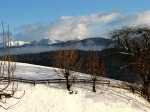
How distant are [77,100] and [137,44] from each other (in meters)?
13.2

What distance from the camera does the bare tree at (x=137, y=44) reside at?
50.2m

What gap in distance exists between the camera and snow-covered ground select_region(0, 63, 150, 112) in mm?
43344

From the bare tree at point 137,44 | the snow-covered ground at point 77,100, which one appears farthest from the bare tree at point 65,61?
the bare tree at point 137,44

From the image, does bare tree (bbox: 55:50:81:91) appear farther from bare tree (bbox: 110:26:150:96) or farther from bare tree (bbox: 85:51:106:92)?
→ bare tree (bbox: 110:26:150:96)

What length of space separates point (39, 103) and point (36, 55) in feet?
473

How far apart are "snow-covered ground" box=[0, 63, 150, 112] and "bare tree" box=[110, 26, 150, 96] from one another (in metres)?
4.76

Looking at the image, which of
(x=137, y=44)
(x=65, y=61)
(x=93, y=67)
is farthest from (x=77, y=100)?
(x=137, y=44)

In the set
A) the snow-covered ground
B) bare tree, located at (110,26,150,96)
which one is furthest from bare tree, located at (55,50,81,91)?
bare tree, located at (110,26,150,96)

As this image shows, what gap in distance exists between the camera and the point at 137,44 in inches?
1998

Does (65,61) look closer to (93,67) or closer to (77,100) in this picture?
(93,67)

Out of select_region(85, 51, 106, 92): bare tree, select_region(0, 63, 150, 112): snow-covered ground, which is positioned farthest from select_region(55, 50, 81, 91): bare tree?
select_region(0, 63, 150, 112): snow-covered ground

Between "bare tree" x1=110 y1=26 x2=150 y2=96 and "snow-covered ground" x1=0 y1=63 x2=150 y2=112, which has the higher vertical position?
"bare tree" x1=110 y1=26 x2=150 y2=96

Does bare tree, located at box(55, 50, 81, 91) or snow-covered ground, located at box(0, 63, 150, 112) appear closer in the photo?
snow-covered ground, located at box(0, 63, 150, 112)

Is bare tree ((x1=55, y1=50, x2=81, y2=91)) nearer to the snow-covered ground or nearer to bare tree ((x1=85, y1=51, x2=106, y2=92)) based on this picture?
bare tree ((x1=85, y1=51, x2=106, y2=92))
